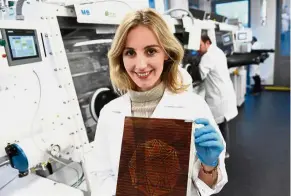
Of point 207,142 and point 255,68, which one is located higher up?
point 207,142

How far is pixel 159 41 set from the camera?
888 mm

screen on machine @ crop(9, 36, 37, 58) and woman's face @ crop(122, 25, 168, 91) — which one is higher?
screen on machine @ crop(9, 36, 37, 58)

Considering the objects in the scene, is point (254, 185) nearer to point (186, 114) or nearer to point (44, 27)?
point (186, 114)

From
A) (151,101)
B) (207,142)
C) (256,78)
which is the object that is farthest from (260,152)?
(256,78)

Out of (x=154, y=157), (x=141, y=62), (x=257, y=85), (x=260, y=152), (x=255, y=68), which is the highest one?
(x=141, y=62)

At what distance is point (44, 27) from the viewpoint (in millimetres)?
1316

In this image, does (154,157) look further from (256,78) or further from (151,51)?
(256,78)

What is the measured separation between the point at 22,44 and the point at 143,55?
0.67 m

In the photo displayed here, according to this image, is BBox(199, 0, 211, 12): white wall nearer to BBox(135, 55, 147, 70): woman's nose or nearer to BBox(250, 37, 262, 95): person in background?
BBox(250, 37, 262, 95): person in background

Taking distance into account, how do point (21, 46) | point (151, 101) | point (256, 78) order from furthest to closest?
point (256, 78), point (21, 46), point (151, 101)

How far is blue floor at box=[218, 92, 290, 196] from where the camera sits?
2.57 metres

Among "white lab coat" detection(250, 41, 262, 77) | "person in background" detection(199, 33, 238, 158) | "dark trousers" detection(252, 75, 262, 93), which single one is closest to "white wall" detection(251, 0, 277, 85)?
"white lab coat" detection(250, 41, 262, 77)

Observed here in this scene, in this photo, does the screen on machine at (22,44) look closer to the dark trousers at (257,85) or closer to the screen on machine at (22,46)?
the screen on machine at (22,46)

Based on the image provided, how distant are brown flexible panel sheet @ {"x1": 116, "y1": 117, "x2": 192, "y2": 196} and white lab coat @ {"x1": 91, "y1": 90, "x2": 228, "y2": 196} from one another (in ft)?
0.48
